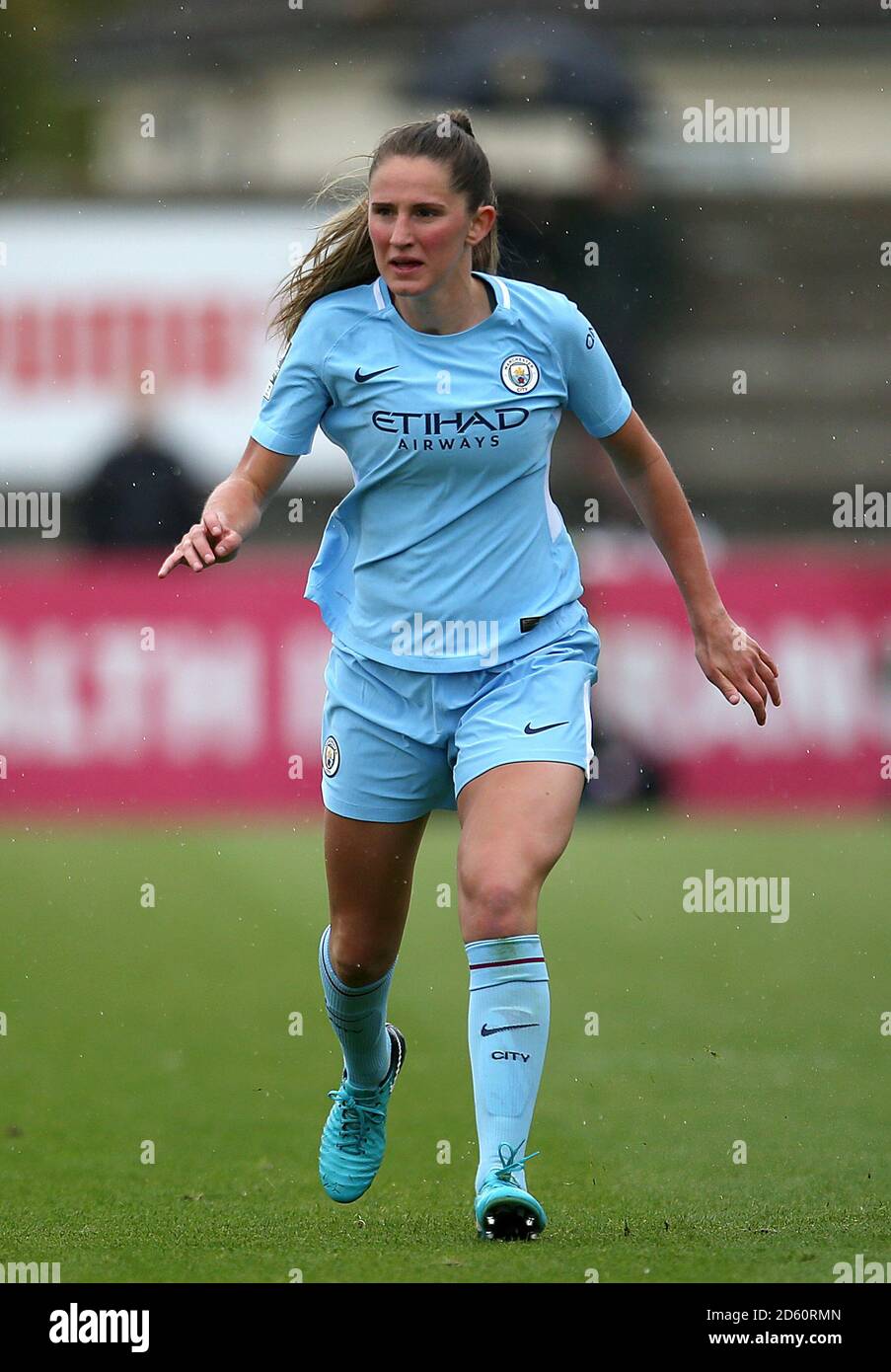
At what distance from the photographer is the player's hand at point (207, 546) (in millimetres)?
4492

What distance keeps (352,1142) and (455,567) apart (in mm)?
1372

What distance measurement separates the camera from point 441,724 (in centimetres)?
486

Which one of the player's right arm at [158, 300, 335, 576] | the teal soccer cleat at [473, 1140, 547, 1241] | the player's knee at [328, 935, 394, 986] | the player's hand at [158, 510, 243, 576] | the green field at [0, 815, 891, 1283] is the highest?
the player's right arm at [158, 300, 335, 576]

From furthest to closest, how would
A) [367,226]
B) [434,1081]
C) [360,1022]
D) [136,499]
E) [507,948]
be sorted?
[136,499] < [434,1081] < [360,1022] < [367,226] < [507,948]

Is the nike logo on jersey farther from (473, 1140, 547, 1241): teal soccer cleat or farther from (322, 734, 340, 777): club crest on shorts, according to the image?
(473, 1140, 547, 1241): teal soccer cleat

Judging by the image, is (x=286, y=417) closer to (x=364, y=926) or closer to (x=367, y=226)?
(x=367, y=226)

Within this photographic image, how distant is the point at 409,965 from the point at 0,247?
1080 centimetres

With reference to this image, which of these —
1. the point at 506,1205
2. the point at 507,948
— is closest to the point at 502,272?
the point at 507,948

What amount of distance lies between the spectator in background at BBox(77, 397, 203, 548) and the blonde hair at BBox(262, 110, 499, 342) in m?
10.2

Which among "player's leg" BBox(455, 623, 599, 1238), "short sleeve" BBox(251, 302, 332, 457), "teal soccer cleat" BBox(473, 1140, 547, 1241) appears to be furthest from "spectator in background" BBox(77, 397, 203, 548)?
"teal soccer cleat" BBox(473, 1140, 547, 1241)

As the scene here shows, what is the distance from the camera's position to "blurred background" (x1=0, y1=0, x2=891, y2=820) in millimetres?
12898

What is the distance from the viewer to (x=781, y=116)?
21.8 m

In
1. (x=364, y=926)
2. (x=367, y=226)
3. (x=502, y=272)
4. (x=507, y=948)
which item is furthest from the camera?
(x=502, y=272)

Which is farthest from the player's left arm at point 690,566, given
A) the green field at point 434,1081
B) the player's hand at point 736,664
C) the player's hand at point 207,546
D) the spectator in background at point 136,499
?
the spectator in background at point 136,499
